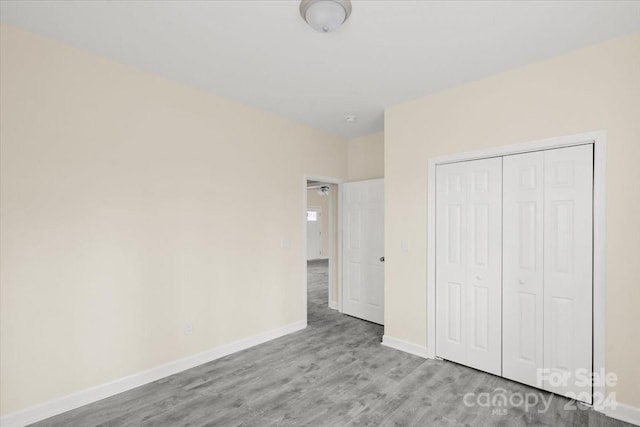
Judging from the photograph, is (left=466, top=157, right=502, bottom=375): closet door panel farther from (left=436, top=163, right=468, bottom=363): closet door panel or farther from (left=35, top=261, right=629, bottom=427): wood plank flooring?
(left=35, top=261, right=629, bottom=427): wood plank flooring

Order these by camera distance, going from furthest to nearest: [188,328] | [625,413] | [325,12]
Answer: [188,328], [625,413], [325,12]

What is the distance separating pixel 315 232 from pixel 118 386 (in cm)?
936

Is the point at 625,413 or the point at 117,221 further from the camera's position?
the point at 117,221

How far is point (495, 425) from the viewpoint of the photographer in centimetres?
220

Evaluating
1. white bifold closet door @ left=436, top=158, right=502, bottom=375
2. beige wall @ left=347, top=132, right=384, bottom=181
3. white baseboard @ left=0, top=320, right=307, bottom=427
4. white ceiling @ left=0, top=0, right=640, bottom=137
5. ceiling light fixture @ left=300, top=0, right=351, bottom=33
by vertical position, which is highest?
white ceiling @ left=0, top=0, right=640, bottom=137

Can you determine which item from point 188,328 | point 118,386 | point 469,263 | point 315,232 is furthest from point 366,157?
point 315,232

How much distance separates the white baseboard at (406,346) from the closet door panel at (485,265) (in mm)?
436

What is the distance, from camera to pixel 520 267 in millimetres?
2773

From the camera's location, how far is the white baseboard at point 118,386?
2201 mm

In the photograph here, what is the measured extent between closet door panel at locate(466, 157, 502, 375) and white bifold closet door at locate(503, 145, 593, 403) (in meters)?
0.07

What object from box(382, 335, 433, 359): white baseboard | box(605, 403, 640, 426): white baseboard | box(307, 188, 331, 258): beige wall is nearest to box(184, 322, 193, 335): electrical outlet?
box(382, 335, 433, 359): white baseboard

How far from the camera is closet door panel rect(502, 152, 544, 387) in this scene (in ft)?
8.79

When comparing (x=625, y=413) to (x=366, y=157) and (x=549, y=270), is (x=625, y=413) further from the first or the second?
(x=366, y=157)

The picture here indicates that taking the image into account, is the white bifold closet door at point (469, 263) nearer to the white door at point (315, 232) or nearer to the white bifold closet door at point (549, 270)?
the white bifold closet door at point (549, 270)
